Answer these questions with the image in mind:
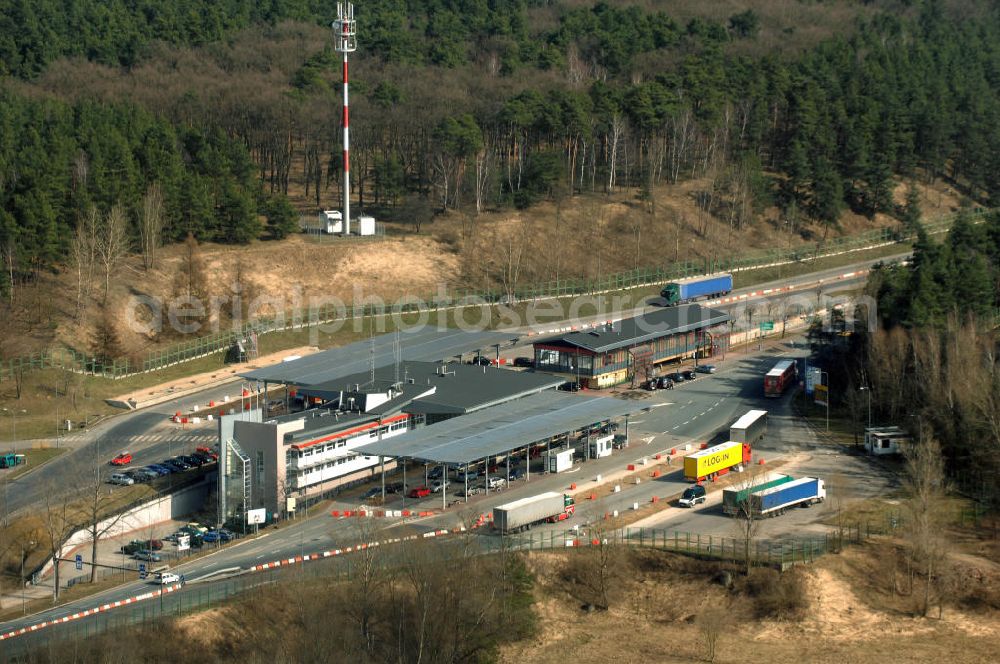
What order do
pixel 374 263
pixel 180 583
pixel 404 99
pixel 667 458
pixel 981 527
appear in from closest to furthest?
pixel 180 583 < pixel 981 527 < pixel 667 458 < pixel 374 263 < pixel 404 99

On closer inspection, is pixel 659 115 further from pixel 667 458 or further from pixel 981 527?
pixel 981 527

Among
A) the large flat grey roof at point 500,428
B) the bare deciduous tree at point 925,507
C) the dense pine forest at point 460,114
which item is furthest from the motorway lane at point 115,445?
the dense pine forest at point 460,114

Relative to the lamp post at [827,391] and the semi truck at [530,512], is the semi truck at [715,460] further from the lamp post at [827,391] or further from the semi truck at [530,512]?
the lamp post at [827,391]

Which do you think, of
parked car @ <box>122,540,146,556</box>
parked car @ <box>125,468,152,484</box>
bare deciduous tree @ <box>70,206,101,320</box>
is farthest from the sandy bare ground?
bare deciduous tree @ <box>70,206,101,320</box>

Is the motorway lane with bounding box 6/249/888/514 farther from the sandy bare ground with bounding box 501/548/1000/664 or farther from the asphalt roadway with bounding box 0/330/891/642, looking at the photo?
the sandy bare ground with bounding box 501/548/1000/664

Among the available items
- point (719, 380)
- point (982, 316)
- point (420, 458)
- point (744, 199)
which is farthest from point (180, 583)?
point (744, 199)

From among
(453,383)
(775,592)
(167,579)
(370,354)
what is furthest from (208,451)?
(775,592)
